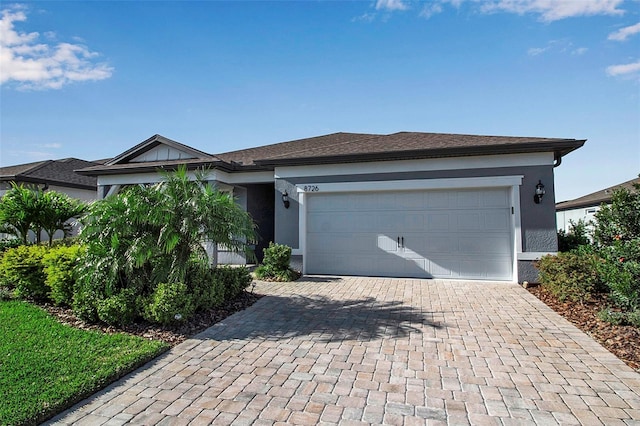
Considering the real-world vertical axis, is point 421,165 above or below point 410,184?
above

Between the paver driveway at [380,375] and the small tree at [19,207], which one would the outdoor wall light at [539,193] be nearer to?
the paver driveway at [380,375]

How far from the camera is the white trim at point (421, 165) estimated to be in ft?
27.3

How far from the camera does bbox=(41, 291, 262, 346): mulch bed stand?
15.6 ft

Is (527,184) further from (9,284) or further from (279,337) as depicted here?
(9,284)

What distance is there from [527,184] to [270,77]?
27.2 ft

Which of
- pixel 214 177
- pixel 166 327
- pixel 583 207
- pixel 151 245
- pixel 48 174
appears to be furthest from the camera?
pixel 583 207

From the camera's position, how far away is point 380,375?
3527 mm

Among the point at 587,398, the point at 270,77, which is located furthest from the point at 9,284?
the point at 587,398

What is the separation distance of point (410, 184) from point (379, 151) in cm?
124

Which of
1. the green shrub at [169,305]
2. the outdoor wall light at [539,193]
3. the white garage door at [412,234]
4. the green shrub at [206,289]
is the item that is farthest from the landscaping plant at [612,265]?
the green shrub at [169,305]

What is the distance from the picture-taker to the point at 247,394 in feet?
10.4

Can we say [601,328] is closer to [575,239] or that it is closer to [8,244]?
[575,239]

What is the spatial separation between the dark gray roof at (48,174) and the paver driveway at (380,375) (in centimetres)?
1382

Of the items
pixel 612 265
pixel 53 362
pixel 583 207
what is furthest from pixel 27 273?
pixel 583 207
